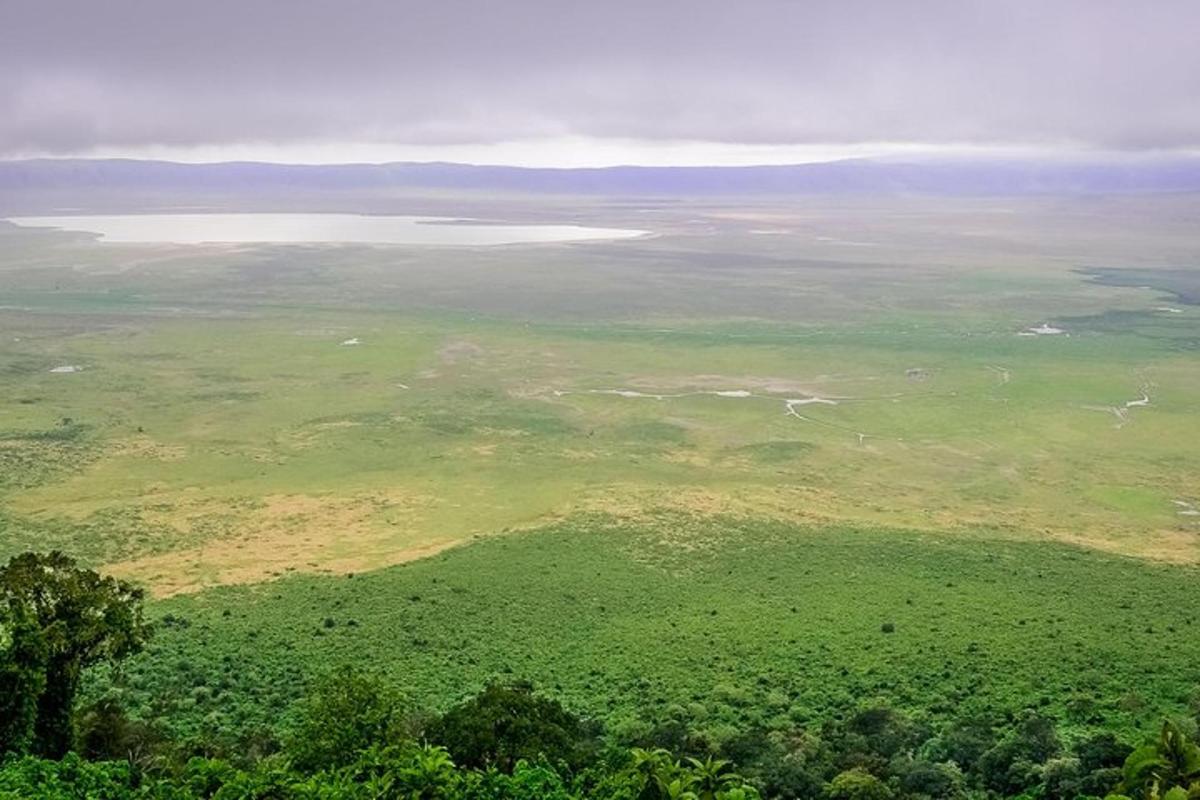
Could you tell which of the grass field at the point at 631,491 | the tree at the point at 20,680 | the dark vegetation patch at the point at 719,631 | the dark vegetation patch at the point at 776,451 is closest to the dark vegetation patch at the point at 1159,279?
the grass field at the point at 631,491

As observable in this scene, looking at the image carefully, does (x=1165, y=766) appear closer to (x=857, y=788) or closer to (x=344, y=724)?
(x=857, y=788)

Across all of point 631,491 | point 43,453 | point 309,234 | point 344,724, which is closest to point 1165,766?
point 344,724

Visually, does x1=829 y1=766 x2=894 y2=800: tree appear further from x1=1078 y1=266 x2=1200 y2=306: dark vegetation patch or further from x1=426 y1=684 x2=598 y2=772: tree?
A: x1=1078 y1=266 x2=1200 y2=306: dark vegetation patch

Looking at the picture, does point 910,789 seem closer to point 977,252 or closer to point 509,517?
point 509,517

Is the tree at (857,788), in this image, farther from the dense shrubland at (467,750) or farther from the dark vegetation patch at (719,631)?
the dark vegetation patch at (719,631)

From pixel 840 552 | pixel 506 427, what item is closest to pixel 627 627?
pixel 840 552

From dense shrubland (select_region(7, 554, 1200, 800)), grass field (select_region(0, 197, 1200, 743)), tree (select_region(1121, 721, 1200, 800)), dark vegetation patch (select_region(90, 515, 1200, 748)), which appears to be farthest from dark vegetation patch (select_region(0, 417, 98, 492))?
tree (select_region(1121, 721, 1200, 800))
